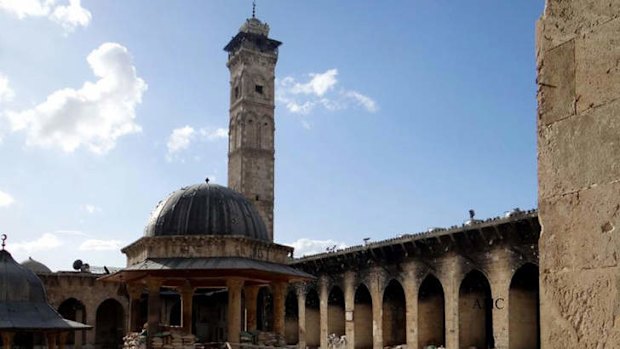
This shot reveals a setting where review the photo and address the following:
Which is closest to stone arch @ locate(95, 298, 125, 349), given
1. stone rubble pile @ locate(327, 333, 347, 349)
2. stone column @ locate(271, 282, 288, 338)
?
stone rubble pile @ locate(327, 333, 347, 349)

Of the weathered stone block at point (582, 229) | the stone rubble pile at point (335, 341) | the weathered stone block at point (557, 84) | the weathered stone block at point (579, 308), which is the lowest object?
the stone rubble pile at point (335, 341)

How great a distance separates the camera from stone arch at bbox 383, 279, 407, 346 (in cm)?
2705

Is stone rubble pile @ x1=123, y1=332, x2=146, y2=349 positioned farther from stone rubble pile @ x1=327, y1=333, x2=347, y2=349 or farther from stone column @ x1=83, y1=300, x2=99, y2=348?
stone column @ x1=83, y1=300, x2=99, y2=348

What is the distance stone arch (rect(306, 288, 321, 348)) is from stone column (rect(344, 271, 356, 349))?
3374mm

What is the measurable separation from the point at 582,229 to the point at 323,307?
92.9ft

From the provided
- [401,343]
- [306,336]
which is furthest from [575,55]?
[306,336]

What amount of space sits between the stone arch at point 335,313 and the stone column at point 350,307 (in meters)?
1.81

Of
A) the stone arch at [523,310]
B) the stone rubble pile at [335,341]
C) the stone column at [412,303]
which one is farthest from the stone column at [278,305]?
the stone rubble pile at [335,341]

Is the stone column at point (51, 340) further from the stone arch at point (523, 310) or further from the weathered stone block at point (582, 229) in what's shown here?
the weathered stone block at point (582, 229)

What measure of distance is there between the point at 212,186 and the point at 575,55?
1504cm

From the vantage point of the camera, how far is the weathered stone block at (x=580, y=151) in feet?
8.17

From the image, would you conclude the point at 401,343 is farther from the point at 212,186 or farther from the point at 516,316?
the point at 212,186

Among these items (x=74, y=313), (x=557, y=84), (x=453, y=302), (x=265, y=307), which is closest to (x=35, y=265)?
(x=74, y=313)

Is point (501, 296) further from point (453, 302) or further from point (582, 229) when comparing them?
point (582, 229)
